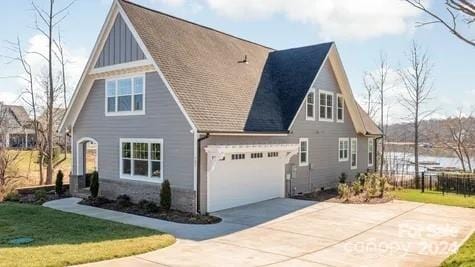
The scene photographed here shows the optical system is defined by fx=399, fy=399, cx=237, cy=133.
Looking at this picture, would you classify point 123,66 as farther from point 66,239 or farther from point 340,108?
point 340,108

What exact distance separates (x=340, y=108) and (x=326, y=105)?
1.73m

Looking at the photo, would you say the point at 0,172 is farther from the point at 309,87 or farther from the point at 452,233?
the point at 452,233

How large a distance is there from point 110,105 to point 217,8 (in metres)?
6.49

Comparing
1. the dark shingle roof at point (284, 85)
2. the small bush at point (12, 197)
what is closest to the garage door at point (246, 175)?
the dark shingle roof at point (284, 85)

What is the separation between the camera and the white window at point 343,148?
22109 millimetres

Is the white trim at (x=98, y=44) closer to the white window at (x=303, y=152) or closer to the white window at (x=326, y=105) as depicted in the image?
the white window at (x=303, y=152)

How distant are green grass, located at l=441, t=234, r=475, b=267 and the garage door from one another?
7467 mm

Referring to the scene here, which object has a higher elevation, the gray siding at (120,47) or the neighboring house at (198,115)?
the gray siding at (120,47)

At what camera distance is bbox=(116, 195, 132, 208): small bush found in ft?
48.8

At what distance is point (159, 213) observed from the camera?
13.5m

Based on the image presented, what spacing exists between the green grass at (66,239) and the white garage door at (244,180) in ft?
12.4

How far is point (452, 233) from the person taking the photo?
11.3m

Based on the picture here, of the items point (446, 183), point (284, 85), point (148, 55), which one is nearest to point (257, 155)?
point (284, 85)

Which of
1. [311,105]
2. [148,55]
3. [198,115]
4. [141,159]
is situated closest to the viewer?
[198,115]
